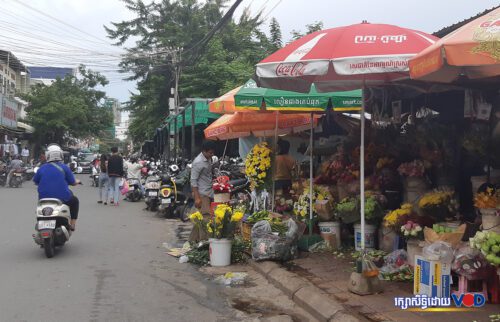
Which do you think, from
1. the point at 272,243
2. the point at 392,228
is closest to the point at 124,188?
the point at 272,243

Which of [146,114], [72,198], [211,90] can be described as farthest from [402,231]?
[146,114]

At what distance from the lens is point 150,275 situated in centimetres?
665

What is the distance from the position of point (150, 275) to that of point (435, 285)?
3710mm

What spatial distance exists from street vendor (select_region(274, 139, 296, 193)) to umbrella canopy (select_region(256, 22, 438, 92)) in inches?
151

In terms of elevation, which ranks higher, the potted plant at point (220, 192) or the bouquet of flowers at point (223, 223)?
the potted plant at point (220, 192)

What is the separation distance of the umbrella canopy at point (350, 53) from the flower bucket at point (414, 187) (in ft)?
5.13

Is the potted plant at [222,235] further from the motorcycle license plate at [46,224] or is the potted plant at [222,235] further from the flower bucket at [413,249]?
the flower bucket at [413,249]

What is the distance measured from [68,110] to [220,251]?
3533 centimetres

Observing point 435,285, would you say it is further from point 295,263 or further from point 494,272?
point 295,263

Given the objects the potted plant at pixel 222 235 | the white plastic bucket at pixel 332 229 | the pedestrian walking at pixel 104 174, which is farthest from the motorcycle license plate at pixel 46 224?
the pedestrian walking at pixel 104 174

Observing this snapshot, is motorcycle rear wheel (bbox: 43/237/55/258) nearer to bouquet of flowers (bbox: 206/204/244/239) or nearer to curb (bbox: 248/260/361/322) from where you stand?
bouquet of flowers (bbox: 206/204/244/239)

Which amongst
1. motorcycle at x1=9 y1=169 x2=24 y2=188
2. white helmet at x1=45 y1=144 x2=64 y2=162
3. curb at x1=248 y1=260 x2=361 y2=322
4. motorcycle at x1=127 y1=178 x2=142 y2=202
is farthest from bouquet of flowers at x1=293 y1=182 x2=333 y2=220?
motorcycle at x1=9 y1=169 x2=24 y2=188

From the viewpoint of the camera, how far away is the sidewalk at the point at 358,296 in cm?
439

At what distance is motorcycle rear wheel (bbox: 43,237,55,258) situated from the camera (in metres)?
7.40
